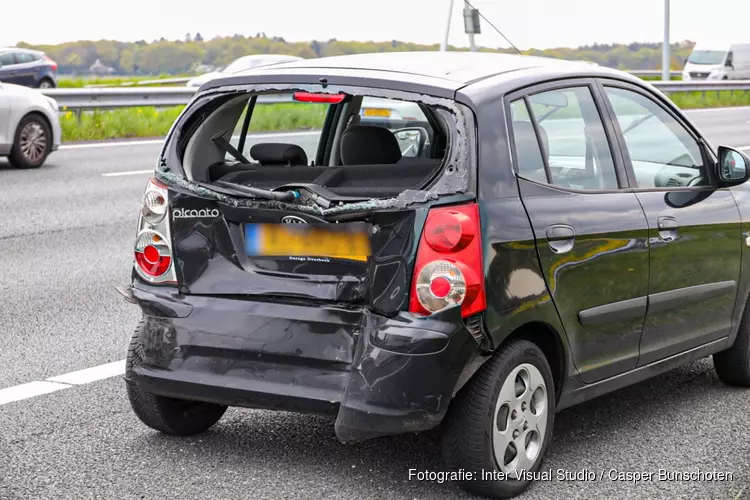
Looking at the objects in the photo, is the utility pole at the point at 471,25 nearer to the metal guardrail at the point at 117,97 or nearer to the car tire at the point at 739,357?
the car tire at the point at 739,357

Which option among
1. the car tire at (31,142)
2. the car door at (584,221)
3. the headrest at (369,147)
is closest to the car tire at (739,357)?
the car door at (584,221)

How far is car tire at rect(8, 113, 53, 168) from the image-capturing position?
1491cm

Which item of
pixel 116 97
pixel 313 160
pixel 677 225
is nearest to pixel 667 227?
pixel 677 225

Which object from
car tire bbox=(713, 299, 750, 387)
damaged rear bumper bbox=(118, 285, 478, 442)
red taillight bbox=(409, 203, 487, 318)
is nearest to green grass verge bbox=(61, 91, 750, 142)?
car tire bbox=(713, 299, 750, 387)

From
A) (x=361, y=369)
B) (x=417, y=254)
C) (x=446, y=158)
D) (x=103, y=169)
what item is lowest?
(x=103, y=169)

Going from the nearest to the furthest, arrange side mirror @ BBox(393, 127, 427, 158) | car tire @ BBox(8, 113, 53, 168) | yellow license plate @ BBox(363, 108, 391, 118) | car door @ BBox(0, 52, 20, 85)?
side mirror @ BBox(393, 127, 427, 158) → yellow license plate @ BBox(363, 108, 391, 118) → car tire @ BBox(8, 113, 53, 168) → car door @ BBox(0, 52, 20, 85)

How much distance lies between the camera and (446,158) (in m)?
4.05

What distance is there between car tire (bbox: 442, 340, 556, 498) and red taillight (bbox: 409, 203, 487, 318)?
28 centimetres

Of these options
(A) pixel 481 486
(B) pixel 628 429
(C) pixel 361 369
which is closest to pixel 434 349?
(C) pixel 361 369

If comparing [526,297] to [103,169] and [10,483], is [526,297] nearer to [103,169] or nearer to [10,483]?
[10,483]

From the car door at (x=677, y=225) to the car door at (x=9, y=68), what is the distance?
28719 mm

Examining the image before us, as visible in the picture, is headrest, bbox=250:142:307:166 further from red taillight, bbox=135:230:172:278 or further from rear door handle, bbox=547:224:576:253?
rear door handle, bbox=547:224:576:253

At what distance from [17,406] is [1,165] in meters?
11.0

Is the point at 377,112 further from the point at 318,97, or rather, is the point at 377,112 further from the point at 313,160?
the point at 318,97
